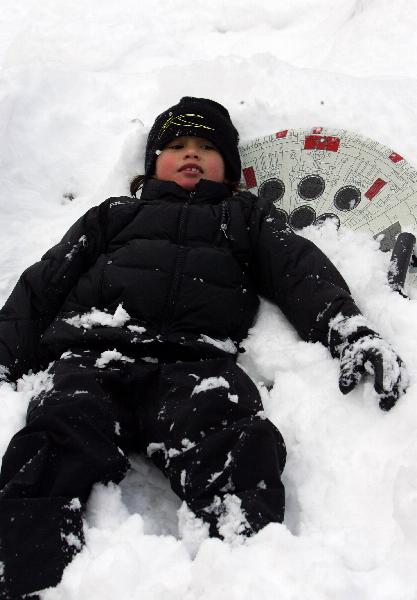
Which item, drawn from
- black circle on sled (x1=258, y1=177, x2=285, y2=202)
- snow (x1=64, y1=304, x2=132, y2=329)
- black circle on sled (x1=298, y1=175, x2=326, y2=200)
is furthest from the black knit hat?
snow (x1=64, y1=304, x2=132, y2=329)

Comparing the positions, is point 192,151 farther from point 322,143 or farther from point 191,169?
point 322,143

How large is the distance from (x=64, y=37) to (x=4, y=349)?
9.04 feet

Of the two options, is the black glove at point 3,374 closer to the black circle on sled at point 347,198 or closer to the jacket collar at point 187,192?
the jacket collar at point 187,192

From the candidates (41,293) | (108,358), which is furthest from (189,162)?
(108,358)

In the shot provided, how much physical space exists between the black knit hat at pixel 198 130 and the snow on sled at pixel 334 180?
0.14 m

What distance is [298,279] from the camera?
165 centimetres

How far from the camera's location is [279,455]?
1242 mm

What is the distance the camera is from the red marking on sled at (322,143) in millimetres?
2207

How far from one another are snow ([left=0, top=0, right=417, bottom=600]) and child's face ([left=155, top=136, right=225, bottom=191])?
Answer: 276 millimetres

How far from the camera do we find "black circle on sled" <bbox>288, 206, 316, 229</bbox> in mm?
2117

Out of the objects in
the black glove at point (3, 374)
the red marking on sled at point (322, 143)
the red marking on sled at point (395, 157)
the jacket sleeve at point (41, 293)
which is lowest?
the black glove at point (3, 374)

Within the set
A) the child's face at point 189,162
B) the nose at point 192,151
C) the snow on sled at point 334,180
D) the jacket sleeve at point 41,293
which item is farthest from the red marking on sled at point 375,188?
the jacket sleeve at point 41,293

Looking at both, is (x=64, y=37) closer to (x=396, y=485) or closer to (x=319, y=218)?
(x=319, y=218)

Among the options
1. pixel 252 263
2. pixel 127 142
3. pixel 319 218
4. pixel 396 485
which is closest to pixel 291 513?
pixel 396 485
